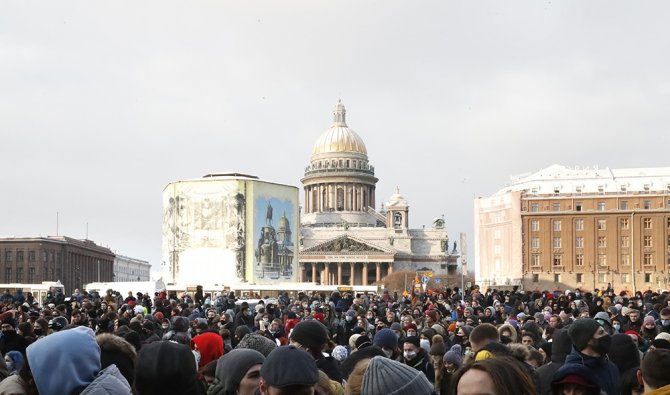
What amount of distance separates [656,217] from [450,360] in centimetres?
8819

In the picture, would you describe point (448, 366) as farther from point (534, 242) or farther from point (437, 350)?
point (534, 242)

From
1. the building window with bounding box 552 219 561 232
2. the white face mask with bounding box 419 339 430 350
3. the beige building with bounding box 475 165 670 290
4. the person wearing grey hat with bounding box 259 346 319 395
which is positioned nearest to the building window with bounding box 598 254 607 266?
the beige building with bounding box 475 165 670 290

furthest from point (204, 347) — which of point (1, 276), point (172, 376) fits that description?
point (1, 276)

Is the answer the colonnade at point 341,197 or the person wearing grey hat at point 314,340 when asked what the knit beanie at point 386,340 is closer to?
the person wearing grey hat at point 314,340

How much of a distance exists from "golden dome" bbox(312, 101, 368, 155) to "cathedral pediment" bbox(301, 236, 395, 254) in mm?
19378

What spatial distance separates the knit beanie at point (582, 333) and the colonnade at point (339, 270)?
112 metres

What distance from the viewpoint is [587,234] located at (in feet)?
311

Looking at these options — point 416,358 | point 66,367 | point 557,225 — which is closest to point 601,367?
point 416,358

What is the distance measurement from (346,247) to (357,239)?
1551mm

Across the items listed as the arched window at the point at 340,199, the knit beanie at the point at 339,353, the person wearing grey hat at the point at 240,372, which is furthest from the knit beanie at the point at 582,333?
the arched window at the point at 340,199

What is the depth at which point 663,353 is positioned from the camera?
6.22 meters

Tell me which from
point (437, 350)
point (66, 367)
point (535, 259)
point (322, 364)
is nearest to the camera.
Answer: point (66, 367)

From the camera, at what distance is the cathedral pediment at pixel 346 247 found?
120m

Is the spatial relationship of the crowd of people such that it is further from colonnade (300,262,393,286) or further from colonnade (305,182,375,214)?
colonnade (305,182,375,214)
